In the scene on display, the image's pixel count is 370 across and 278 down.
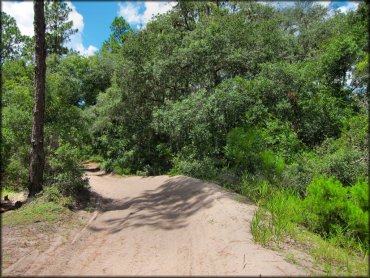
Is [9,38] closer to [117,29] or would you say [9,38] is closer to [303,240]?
[117,29]

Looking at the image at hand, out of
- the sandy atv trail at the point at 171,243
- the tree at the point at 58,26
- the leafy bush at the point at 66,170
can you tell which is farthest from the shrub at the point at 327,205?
the tree at the point at 58,26

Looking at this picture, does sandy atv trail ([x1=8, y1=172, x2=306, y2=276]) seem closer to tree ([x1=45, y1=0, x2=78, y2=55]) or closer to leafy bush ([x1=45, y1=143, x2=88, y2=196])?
leafy bush ([x1=45, y1=143, x2=88, y2=196])

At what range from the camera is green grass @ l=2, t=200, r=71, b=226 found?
793cm

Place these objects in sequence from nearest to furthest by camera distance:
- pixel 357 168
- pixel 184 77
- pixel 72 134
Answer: pixel 357 168 < pixel 72 134 < pixel 184 77

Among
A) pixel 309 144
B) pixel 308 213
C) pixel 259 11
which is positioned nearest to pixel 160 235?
pixel 308 213

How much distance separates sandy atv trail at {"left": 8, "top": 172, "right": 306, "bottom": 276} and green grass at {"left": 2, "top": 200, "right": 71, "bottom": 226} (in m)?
0.90

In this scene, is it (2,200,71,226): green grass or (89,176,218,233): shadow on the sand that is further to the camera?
(89,176,218,233): shadow on the sand

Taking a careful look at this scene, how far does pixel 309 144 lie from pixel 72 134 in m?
10.1

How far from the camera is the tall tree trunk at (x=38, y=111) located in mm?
10549

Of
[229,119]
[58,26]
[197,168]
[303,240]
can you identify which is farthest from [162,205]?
[58,26]

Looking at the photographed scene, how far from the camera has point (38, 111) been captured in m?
10.6

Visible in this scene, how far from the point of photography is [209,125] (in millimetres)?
14562

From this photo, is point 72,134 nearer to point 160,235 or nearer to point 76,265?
point 160,235

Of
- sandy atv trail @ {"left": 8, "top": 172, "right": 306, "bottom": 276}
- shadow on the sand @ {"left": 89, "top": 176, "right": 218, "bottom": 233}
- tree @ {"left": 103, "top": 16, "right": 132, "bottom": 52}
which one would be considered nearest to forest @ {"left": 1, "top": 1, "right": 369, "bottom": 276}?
sandy atv trail @ {"left": 8, "top": 172, "right": 306, "bottom": 276}
